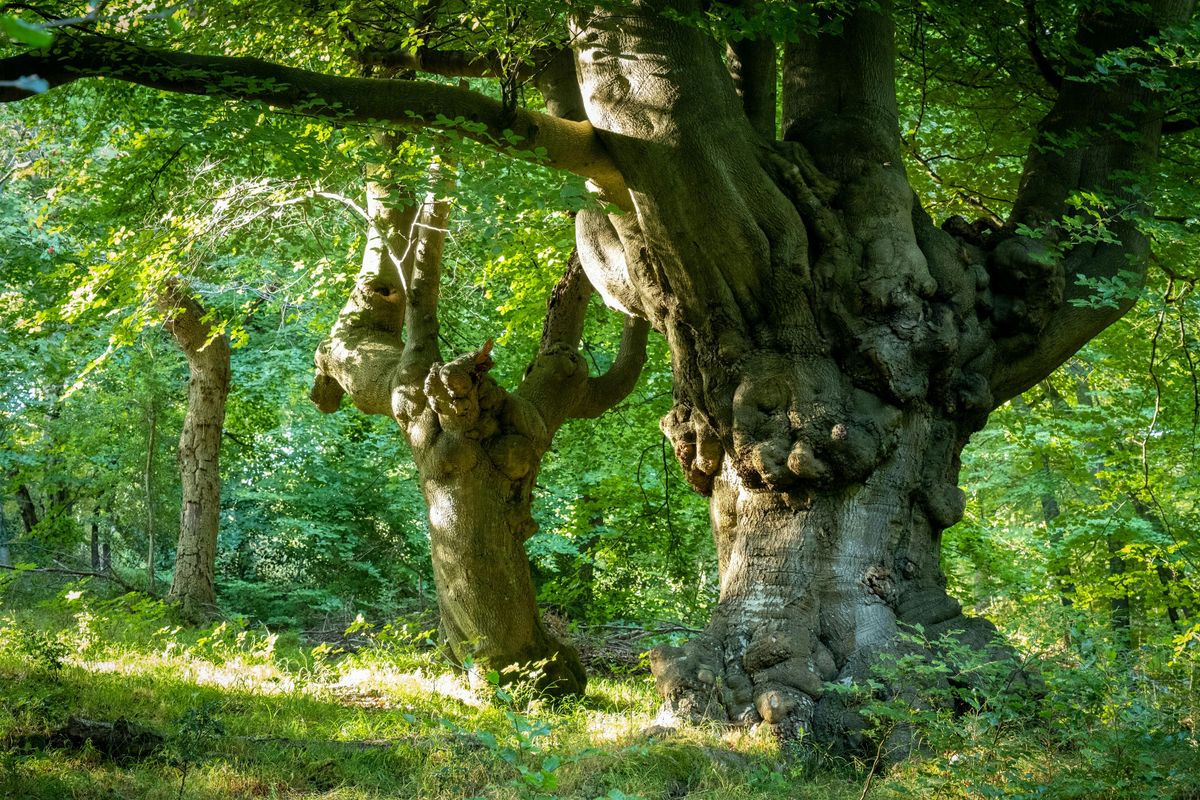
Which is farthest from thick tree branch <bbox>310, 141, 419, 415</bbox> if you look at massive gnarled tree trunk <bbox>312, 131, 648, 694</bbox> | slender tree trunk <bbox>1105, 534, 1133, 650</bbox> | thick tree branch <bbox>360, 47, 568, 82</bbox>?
slender tree trunk <bbox>1105, 534, 1133, 650</bbox>

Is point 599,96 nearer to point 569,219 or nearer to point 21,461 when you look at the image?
point 569,219

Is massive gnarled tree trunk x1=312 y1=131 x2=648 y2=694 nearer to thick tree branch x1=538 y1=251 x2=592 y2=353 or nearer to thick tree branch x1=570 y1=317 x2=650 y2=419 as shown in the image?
thick tree branch x1=538 y1=251 x2=592 y2=353

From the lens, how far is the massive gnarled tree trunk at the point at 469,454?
295 inches

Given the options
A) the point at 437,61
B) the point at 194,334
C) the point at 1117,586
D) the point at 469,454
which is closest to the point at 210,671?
the point at 469,454

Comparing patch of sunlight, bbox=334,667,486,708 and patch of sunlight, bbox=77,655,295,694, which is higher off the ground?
patch of sunlight, bbox=77,655,295,694

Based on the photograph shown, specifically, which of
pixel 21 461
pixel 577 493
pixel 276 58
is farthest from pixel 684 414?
pixel 21 461

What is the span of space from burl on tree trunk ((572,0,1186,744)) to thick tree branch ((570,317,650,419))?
2.18 m

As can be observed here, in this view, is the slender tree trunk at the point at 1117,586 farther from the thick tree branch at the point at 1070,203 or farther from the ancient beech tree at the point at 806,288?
the ancient beech tree at the point at 806,288

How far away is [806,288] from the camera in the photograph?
246 inches

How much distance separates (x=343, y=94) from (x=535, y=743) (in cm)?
373

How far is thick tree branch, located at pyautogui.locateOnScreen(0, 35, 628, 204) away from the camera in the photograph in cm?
482

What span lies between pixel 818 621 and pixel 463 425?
10.1 ft

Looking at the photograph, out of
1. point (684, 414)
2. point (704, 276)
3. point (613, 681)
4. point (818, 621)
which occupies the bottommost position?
point (613, 681)

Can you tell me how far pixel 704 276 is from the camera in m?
6.21
